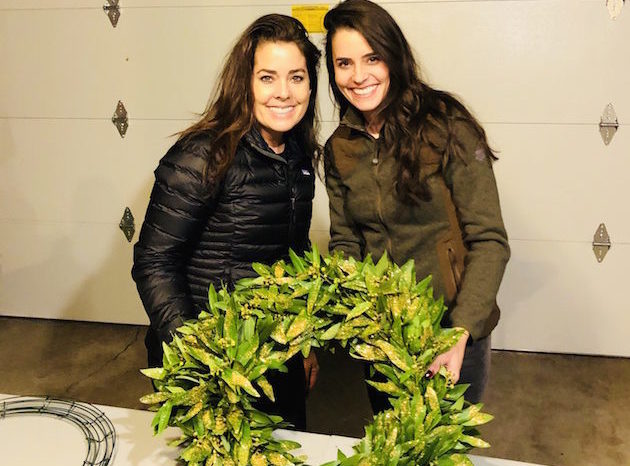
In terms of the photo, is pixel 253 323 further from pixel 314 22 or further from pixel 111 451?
pixel 314 22

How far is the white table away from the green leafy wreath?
0.11m

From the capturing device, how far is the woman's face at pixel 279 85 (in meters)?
1.70

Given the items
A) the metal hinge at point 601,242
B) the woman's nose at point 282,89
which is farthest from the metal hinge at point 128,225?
the metal hinge at point 601,242

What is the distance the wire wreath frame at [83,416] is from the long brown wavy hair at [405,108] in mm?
876

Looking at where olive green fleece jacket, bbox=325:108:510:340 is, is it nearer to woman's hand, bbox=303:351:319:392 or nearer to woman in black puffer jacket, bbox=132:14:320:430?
woman in black puffer jacket, bbox=132:14:320:430

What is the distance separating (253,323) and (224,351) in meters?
0.08

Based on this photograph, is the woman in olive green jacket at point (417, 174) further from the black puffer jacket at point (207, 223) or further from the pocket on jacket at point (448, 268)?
the black puffer jacket at point (207, 223)

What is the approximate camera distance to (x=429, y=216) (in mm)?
1718

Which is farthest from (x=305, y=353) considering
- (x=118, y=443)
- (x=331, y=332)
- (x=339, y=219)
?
(x=339, y=219)

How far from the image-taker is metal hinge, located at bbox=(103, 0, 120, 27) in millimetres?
3262

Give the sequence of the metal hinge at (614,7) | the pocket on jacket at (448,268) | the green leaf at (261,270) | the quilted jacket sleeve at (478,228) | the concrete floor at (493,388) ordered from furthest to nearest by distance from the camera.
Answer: the metal hinge at (614,7)
the concrete floor at (493,388)
the pocket on jacket at (448,268)
the quilted jacket sleeve at (478,228)
the green leaf at (261,270)

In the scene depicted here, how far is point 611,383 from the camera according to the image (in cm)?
308

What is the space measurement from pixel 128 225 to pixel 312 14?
4.71ft

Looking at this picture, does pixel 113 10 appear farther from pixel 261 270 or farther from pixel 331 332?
pixel 331 332
